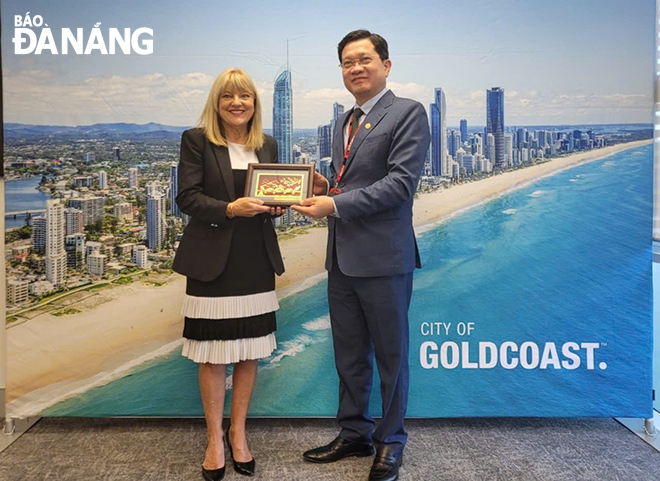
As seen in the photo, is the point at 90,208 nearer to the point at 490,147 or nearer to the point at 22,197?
the point at 22,197

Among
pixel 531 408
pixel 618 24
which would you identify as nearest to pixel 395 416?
pixel 531 408

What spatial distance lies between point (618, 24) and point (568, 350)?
5.34 ft

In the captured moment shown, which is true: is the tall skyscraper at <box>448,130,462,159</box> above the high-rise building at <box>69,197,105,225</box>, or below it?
above

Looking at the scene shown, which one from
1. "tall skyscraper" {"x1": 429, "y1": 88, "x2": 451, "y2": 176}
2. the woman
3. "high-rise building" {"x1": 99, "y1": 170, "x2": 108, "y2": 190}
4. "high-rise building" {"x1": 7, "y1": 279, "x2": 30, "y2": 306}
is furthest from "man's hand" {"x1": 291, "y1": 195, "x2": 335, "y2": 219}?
"high-rise building" {"x1": 7, "y1": 279, "x2": 30, "y2": 306}

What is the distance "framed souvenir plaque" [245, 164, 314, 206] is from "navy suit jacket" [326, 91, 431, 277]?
0.14 m

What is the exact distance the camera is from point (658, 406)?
267 cm

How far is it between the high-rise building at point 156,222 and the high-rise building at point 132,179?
0.31 ft

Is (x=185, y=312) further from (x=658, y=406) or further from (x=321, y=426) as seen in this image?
(x=658, y=406)

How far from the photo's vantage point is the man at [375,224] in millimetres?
→ 1892

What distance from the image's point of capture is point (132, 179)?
2.53m

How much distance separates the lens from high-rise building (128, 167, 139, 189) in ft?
8.30

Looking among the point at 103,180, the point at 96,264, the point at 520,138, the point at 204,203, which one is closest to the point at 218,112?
the point at 204,203

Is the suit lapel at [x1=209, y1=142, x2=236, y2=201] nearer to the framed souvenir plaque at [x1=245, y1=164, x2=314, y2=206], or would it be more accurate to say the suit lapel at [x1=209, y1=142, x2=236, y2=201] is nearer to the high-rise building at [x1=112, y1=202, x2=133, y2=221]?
the framed souvenir plaque at [x1=245, y1=164, x2=314, y2=206]

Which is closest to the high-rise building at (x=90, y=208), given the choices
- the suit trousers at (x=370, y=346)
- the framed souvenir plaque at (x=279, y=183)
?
the framed souvenir plaque at (x=279, y=183)
